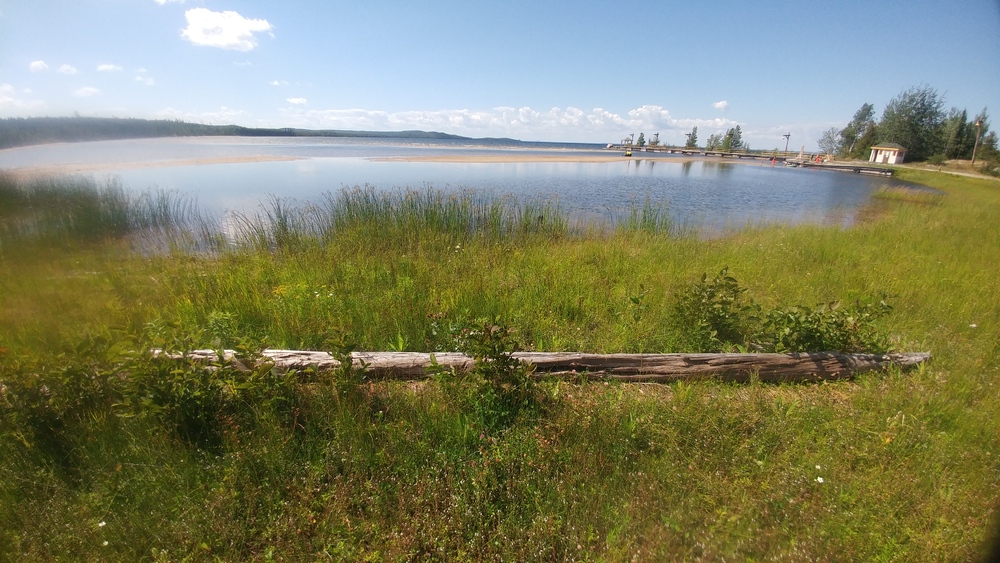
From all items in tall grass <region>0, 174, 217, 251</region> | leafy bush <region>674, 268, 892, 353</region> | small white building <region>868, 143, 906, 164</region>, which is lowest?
leafy bush <region>674, 268, 892, 353</region>

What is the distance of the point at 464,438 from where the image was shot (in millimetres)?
2760

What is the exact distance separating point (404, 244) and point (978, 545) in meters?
7.79

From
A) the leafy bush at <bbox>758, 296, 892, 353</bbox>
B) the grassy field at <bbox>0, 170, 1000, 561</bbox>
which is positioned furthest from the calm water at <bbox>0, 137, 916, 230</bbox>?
the leafy bush at <bbox>758, 296, 892, 353</bbox>

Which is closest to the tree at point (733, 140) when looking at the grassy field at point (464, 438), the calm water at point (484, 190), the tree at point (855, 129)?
the tree at point (855, 129)

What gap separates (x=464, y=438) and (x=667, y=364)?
196 centimetres

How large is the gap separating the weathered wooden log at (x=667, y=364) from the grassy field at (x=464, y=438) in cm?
14

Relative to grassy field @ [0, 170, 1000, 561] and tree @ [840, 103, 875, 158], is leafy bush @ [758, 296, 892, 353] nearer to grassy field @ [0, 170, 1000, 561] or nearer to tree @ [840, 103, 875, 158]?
grassy field @ [0, 170, 1000, 561]

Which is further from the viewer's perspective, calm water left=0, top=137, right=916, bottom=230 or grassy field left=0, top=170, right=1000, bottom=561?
calm water left=0, top=137, right=916, bottom=230

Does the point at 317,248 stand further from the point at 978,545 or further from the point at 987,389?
the point at 987,389

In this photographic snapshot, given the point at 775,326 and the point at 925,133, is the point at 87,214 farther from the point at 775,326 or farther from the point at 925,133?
the point at 925,133

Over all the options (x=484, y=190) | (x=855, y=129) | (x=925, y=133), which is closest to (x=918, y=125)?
(x=925, y=133)

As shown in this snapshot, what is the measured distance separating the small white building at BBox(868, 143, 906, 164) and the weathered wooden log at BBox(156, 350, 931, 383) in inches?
2949

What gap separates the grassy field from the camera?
2.10 meters

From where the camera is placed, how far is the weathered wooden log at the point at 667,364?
3.41 metres
